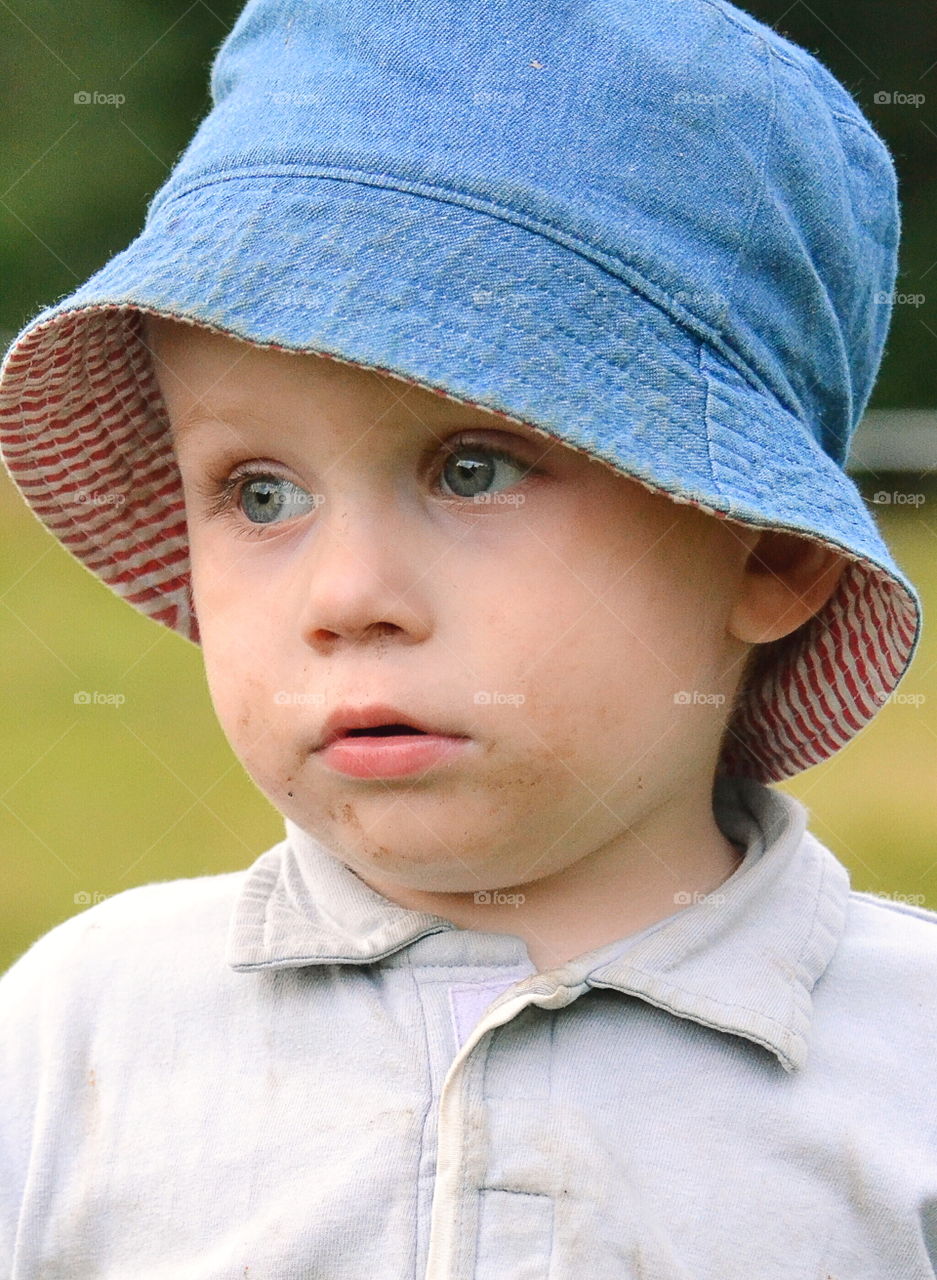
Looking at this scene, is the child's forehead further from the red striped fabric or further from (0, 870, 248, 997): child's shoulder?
(0, 870, 248, 997): child's shoulder

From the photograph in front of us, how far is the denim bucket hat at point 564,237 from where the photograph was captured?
876 mm

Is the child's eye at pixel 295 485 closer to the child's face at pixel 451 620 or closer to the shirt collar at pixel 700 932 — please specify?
the child's face at pixel 451 620

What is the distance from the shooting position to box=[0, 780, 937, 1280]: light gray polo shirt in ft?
2.98

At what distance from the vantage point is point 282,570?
0.96 metres

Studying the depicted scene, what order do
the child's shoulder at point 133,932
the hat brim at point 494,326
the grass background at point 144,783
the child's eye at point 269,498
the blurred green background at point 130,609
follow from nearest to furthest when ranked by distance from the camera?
the hat brim at point 494,326, the child's eye at point 269,498, the child's shoulder at point 133,932, the grass background at point 144,783, the blurred green background at point 130,609

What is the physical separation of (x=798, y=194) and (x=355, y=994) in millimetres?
568

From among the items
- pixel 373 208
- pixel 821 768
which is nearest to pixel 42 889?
pixel 821 768

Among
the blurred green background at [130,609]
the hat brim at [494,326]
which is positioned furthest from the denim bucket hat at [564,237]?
the blurred green background at [130,609]

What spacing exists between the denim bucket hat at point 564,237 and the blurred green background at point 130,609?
5.41 feet

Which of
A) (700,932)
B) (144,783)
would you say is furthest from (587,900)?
(144,783)

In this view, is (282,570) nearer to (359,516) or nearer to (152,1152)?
(359,516)

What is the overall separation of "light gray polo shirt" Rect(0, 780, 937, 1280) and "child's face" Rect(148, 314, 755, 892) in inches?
3.2

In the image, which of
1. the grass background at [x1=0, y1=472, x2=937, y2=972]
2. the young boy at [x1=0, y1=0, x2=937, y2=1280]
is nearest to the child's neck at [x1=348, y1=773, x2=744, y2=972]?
the young boy at [x1=0, y1=0, x2=937, y2=1280]

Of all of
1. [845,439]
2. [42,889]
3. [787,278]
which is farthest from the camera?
[42,889]
